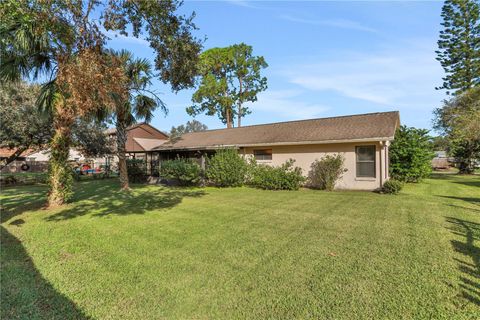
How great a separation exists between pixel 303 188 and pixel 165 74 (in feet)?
29.4

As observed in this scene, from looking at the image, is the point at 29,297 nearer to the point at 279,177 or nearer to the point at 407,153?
the point at 279,177

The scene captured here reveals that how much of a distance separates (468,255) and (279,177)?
29.7ft

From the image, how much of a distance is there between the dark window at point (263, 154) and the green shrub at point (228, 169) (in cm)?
131

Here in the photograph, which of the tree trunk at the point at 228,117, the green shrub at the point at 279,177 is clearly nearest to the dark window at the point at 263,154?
the green shrub at the point at 279,177

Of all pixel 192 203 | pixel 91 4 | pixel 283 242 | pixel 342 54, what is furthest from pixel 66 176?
pixel 342 54

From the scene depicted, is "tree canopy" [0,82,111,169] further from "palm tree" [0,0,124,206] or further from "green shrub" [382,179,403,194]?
"green shrub" [382,179,403,194]

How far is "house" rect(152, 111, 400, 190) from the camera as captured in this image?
11500 mm

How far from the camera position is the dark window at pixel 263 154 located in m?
15.0

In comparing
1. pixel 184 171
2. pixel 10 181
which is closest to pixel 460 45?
pixel 184 171

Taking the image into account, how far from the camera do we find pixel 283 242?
4.93 meters

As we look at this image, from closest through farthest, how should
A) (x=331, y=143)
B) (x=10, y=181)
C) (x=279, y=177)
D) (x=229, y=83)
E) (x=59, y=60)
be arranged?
(x=59, y=60), (x=331, y=143), (x=279, y=177), (x=10, y=181), (x=229, y=83)

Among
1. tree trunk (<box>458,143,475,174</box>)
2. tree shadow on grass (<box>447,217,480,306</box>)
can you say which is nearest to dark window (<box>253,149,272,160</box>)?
tree shadow on grass (<box>447,217,480,306</box>)

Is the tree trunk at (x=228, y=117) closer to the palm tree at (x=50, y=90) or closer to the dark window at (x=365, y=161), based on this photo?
the dark window at (x=365, y=161)

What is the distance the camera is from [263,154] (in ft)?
50.0
